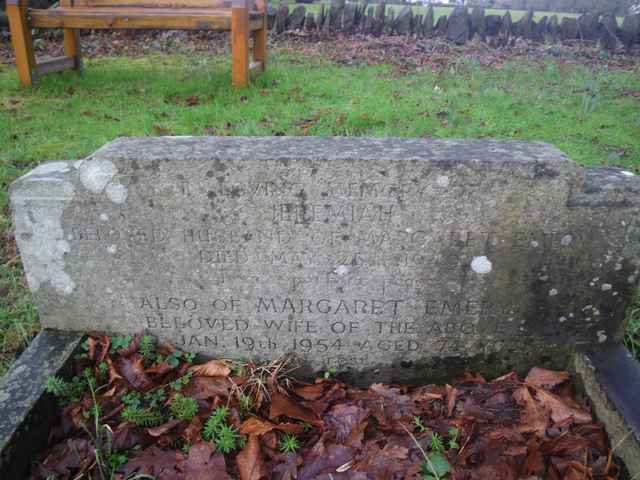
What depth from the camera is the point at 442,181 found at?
1.88m

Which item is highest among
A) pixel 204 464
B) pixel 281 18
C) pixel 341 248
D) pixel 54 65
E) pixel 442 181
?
pixel 281 18

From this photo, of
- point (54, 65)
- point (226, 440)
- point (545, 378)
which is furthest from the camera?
point (54, 65)

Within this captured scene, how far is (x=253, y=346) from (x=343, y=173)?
909mm

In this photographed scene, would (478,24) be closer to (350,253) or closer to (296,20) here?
(296,20)

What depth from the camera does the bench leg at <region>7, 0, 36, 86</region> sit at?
5.77 m

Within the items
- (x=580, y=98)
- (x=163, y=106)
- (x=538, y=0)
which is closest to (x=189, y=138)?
(x=163, y=106)

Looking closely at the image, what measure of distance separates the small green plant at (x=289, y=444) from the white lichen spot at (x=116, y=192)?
43.6 inches

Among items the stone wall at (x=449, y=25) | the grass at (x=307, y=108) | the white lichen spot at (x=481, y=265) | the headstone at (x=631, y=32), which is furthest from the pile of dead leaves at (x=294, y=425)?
the headstone at (x=631, y=32)

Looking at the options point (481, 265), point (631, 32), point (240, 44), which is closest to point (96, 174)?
point (481, 265)

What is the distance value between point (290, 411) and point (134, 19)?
A: 5363 mm

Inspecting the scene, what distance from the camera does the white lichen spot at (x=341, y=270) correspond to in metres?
2.07

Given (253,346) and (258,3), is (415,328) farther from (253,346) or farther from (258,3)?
(258,3)

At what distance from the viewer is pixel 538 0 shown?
2638cm

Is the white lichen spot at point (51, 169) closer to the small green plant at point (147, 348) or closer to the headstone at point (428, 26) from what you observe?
the small green plant at point (147, 348)
